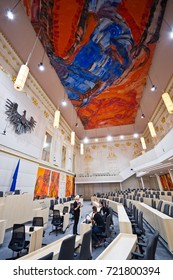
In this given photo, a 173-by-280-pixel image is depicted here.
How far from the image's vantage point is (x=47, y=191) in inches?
390

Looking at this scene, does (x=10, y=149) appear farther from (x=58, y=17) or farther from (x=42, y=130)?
(x=58, y=17)

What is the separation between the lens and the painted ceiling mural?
19.5 feet

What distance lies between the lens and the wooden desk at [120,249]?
71.1 inches

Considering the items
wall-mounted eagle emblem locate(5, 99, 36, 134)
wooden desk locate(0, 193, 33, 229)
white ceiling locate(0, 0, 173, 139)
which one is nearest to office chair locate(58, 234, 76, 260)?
wooden desk locate(0, 193, 33, 229)

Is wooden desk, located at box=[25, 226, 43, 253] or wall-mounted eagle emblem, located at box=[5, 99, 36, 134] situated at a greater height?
wall-mounted eagle emblem, located at box=[5, 99, 36, 134]

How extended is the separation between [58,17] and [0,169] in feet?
25.2

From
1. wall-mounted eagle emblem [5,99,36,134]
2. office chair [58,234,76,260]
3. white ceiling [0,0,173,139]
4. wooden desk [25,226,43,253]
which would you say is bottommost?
wooden desk [25,226,43,253]

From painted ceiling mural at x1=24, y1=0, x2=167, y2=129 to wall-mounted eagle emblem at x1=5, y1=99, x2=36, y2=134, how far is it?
3.93m

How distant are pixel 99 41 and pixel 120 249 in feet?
30.1

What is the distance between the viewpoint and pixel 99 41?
7.39 metres

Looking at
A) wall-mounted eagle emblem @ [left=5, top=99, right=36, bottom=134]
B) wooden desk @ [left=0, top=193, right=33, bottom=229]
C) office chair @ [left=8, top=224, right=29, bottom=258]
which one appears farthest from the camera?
wall-mounted eagle emblem @ [left=5, top=99, right=36, bottom=134]

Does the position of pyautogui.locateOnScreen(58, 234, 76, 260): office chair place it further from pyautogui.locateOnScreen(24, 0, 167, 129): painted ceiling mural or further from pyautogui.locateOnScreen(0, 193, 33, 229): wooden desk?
pyautogui.locateOnScreen(24, 0, 167, 129): painted ceiling mural

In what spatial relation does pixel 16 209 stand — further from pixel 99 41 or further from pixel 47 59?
pixel 99 41
